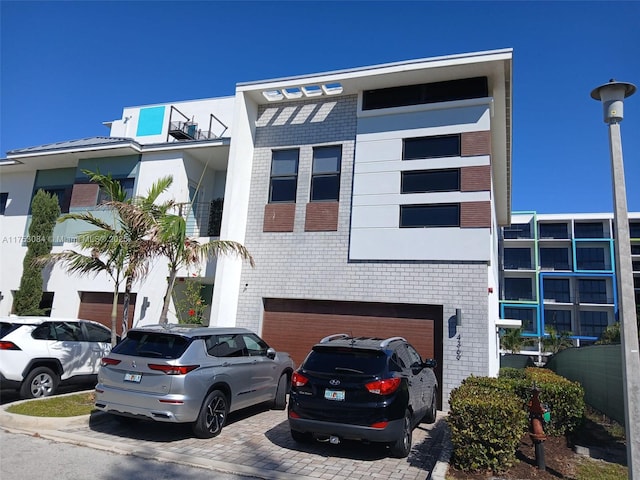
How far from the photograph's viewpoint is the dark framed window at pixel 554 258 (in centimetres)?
6211

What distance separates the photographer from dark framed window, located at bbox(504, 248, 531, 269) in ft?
207

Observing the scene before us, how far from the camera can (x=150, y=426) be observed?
7.89 meters

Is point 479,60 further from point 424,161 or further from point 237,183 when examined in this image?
point 237,183

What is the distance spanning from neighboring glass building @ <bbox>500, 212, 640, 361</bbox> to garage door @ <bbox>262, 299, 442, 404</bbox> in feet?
171

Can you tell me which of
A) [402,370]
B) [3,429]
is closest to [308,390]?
[402,370]

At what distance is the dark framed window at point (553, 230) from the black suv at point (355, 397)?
6452 cm

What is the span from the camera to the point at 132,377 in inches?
274

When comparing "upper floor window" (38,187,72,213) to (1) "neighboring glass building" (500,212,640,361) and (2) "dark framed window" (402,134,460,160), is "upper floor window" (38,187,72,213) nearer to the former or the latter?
(2) "dark framed window" (402,134,460,160)

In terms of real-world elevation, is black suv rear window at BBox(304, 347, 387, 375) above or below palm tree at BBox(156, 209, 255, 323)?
below

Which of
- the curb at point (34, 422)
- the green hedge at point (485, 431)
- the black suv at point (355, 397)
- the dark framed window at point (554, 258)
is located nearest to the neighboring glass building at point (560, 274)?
the dark framed window at point (554, 258)

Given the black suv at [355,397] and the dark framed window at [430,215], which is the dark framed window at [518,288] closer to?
the dark framed window at [430,215]

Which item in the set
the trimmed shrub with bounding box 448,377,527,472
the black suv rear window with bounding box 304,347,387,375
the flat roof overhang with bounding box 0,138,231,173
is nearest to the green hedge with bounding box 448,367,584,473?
the trimmed shrub with bounding box 448,377,527,472

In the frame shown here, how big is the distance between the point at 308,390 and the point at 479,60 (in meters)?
9.58

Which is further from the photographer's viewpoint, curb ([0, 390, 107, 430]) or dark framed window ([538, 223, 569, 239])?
dark framed window ([538, 223, 569, 239])
